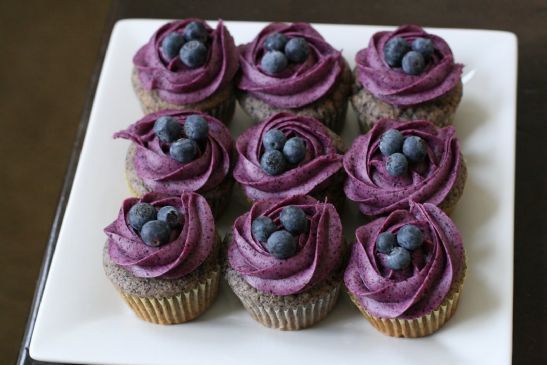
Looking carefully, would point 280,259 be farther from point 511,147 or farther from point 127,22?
point 127,22

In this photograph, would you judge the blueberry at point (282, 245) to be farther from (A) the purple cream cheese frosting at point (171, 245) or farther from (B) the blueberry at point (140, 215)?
(B) the blueberry at point (140, 215)

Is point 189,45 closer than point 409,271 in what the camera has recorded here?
No

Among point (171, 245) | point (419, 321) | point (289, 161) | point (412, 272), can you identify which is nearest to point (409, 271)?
point (412, 272)

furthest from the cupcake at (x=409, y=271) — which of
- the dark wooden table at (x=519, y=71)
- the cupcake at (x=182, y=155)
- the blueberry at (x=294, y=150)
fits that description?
the cupcake at (x=182, y=155)

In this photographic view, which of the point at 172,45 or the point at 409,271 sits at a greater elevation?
the point at 172,45

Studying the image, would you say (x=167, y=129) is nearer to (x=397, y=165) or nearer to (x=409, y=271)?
(x=397, y=165)

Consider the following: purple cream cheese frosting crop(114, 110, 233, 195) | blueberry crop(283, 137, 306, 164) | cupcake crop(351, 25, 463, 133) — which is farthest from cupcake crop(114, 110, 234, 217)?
cupcake crop(351, 25, 463, 133)
